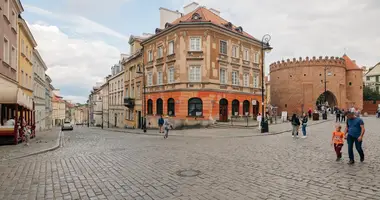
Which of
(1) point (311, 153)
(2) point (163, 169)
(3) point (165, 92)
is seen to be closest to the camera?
(2) point (163, 169)

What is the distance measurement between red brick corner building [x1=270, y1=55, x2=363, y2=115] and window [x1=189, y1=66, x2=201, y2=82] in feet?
110

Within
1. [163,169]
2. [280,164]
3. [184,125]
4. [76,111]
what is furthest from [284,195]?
[76,111]

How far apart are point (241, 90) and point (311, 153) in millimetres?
22114

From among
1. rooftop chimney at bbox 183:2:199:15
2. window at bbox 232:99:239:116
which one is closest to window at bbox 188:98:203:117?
window at bbox 232:99:239:116

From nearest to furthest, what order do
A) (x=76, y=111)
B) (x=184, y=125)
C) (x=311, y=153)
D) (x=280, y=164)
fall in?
1. (x=280, y=164)
2. (x=311, y=153)
3. (x=184, y=125)
4. (x=76, y=111)

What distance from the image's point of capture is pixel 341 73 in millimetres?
54312

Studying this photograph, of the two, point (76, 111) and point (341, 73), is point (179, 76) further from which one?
point (76, 111)

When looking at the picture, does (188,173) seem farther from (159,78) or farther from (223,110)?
(159,78)

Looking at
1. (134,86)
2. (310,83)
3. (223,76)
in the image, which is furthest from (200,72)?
(310,83)

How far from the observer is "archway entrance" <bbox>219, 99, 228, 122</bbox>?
97.5 ft

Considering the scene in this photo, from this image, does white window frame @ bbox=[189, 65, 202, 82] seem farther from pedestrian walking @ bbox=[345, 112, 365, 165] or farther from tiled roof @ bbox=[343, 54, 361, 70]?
tiled roof @ bbox=[343, 54, 361, 70]

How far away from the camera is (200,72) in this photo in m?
28.5

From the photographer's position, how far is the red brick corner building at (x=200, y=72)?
28359mm

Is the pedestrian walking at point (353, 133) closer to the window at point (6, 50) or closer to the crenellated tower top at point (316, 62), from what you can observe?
the window at point (6, 50)
